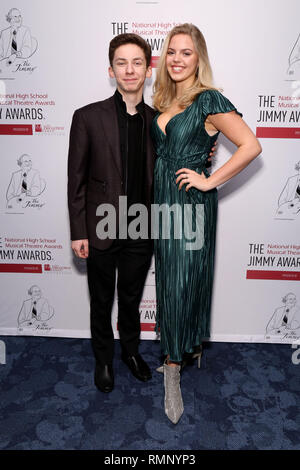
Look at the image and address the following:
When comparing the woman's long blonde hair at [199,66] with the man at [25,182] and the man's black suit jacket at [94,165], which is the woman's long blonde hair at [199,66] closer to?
the man's black suit jacket at [94,165]

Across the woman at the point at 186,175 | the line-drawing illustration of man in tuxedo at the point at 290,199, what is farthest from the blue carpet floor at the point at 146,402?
the line-drawing illustration of man in tuxedo at the point at 290,199

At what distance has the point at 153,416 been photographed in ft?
7.45

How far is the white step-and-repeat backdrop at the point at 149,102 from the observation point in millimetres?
2352

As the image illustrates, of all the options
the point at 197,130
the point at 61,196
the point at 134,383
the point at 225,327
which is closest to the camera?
the point at 197,130

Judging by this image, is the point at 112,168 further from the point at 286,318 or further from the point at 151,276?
the point at 286,318

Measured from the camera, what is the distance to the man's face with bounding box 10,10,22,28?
93.5 inches

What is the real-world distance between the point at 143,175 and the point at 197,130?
428 millimetres

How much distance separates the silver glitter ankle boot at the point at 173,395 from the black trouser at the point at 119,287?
1.20 feet

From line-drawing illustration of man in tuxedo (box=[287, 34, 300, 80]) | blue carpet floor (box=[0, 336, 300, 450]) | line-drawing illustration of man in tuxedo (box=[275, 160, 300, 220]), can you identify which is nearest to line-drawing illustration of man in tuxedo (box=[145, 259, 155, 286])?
blue carpet floor (box=[0, 336, 300, 450])

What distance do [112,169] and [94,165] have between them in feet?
0.35

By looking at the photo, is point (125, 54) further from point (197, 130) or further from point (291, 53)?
point (291, 53)

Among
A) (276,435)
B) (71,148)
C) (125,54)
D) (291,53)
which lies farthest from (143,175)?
(276,435)

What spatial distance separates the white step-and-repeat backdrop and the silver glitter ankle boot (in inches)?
26.1

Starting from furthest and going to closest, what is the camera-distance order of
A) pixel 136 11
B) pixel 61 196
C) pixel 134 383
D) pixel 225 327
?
pixel 225 327
pixel 61 196
pixel 134 383
pixel 136 11
